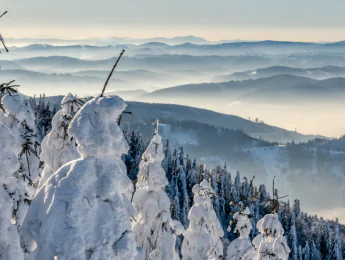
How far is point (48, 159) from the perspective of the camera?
1452 centimetres

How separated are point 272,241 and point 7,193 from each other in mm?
11217

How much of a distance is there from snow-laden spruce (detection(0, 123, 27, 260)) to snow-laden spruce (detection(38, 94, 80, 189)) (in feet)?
13.8

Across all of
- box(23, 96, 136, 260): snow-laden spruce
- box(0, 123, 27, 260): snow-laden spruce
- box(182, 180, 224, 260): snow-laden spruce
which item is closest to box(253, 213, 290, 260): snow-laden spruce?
box(182, 180, 224, 260): snow-laden spruce

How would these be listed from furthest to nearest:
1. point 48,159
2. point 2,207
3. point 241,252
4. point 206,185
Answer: point 206,185 < point 241,252 < point 48,159 < point 2,207

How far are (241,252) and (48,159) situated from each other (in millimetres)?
11298

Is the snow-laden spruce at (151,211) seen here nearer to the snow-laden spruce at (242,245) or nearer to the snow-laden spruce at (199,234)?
the snow-laden spruce at (242,245)

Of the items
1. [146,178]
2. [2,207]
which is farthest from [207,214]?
[2,207]

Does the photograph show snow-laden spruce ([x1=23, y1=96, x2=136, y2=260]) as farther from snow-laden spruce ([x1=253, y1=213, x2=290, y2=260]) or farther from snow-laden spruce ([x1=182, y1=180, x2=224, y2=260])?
snow-laden spruce ([x1=182, y1=180, x2=224, y2=260])

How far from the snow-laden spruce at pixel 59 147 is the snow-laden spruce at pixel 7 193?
4.21 m

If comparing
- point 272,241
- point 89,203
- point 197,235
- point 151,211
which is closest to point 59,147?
point 151,211

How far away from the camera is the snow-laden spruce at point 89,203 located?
25.1 ft

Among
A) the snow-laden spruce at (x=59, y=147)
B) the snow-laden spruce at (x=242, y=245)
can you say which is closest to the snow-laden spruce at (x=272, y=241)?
the snow-laden spruce at (x=242, y=245)

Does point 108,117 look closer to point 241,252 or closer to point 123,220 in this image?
point 123,220

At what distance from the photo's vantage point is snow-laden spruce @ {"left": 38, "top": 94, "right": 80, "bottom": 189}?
14422mm
